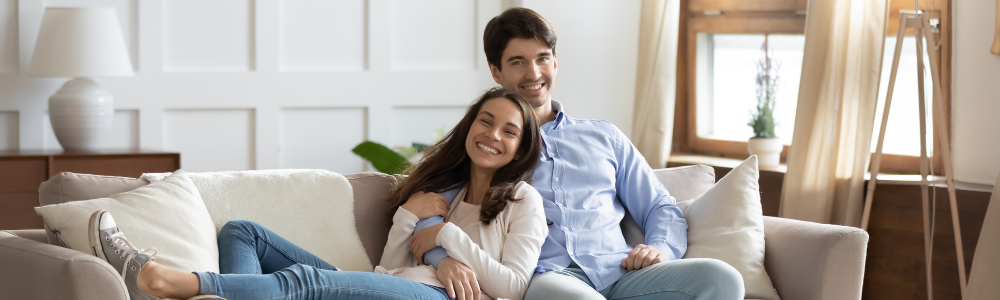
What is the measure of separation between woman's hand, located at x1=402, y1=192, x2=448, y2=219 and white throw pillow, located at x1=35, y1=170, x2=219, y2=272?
0.46m

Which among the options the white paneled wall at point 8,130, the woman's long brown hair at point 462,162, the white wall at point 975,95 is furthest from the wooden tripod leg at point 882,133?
the white paneled wall at point 8,130

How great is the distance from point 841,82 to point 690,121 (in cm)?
119

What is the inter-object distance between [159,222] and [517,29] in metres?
1.02

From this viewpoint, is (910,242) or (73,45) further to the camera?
(73,45)

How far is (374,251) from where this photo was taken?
2.19 metres

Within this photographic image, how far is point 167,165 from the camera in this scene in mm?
3312

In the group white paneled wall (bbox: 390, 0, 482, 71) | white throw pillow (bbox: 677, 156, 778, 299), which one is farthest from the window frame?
white throw pillow (bbox: 677, 156, 778, 299)

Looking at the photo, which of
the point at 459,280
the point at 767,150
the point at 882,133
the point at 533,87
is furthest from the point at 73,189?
the point at 767,150

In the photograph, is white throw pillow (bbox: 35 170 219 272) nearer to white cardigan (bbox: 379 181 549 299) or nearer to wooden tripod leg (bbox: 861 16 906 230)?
white cardigan (bbox: 379 181 549 299)

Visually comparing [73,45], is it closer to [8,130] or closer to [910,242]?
[8,130]

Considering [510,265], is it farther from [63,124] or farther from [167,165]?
[63,124]

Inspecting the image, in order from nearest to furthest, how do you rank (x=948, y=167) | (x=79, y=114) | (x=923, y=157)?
(x=948, y=167)
(x=923, y=157)
(x=79, y=114)

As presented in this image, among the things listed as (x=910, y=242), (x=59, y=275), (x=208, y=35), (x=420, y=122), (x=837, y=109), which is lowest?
(x=910, y=242)

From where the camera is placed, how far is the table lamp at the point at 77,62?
10.4 feet
